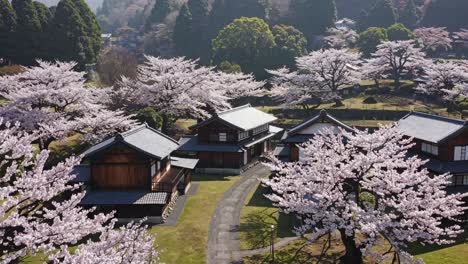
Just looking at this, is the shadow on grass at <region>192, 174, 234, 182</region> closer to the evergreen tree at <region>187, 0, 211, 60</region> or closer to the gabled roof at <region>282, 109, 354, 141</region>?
the gabled roof at <region>282, 109, 354, 141</region>

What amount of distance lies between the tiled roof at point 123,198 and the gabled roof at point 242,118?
1527cm

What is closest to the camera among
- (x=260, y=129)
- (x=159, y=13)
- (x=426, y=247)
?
(x=426, y=247)

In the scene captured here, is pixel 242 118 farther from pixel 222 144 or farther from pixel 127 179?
pixel 127 179

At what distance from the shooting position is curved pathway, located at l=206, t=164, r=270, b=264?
24.3 meters

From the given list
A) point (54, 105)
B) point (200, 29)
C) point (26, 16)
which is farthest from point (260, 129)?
point (200, 29)

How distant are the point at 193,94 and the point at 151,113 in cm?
588

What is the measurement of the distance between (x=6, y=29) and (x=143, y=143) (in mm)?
47485

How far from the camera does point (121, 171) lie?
99.1ft

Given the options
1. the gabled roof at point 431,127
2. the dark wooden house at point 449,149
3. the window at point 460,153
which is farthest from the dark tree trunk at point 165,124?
the window at point 460,153

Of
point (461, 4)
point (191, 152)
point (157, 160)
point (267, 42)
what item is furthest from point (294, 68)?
point (157, 160)

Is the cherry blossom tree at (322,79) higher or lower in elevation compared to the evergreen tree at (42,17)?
lower

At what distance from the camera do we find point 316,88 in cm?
6769

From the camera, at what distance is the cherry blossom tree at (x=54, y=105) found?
124 ft

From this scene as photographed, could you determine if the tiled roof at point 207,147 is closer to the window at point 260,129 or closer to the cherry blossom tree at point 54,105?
the window at point 260,129
